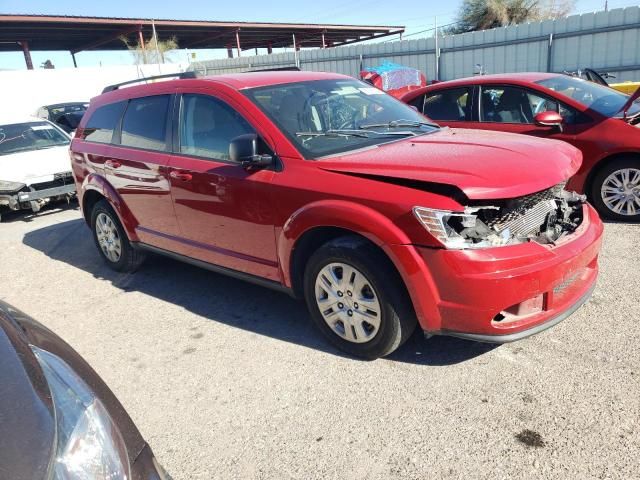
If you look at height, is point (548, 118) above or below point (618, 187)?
above

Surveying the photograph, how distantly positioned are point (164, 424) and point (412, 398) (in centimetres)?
140

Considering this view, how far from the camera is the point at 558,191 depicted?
130 inches

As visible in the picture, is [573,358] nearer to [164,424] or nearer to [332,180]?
[332,180]

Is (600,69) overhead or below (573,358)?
overhead

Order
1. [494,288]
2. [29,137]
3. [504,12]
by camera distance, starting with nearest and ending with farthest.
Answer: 1. [494,288]
2. [29,137]
3. [504,12]

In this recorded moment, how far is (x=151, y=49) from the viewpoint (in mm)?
33031

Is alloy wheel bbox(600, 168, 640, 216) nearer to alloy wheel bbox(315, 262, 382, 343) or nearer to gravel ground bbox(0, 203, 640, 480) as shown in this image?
gravel ground bbox(0, 203, 640, 480)

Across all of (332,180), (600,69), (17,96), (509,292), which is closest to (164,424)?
(332,180)

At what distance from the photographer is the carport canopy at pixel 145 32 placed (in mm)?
26672

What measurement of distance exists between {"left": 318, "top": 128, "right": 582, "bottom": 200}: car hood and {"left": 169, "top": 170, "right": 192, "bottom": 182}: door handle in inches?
50.2

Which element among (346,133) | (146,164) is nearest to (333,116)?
(346,133)

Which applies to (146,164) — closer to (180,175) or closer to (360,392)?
(180,175)

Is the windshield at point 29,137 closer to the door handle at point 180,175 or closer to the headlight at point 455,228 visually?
the door handle at point 180,175

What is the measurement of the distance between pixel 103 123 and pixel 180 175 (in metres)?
1.77
